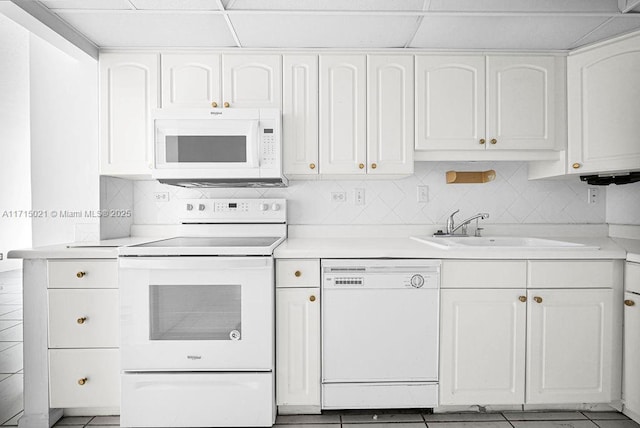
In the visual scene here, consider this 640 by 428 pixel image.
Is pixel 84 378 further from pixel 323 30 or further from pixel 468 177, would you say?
pixel 468 177

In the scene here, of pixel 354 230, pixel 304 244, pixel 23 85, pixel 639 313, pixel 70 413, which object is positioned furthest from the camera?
pixel 354 230

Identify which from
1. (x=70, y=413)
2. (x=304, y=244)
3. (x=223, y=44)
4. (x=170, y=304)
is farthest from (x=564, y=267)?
(x=70, y=413)

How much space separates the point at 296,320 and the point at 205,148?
→ 1.08m

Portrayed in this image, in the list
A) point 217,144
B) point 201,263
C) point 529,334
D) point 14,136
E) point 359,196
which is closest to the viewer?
point 201,263

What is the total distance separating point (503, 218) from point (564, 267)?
690 millimetres

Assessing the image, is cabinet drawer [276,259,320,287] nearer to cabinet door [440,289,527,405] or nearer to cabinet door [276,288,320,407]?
cabinet door [276,288,320,407]

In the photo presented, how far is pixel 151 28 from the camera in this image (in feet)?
6.49

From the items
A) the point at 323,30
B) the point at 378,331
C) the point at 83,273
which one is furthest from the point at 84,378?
the point at 323,30

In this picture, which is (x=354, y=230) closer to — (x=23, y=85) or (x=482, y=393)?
(x=482, y=393)

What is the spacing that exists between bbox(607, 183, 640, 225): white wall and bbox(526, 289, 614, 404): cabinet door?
0.83 metres

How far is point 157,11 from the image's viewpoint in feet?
5.99

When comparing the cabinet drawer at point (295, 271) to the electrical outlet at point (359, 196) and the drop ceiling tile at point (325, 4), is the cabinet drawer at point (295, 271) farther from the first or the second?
the drop ceiling tile at point (325, 4)

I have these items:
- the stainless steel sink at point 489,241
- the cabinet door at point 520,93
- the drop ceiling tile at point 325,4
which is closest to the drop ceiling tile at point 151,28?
the drop ceiling tile at point 325,4

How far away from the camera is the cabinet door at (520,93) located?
7.15ft
